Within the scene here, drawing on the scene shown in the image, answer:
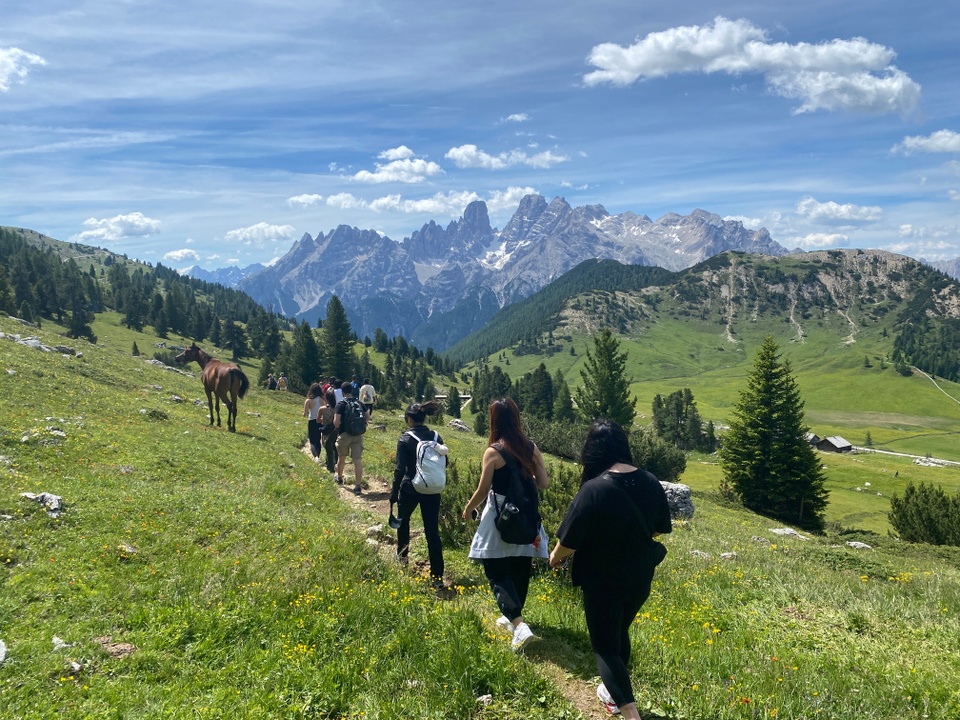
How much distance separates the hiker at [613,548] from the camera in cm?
536

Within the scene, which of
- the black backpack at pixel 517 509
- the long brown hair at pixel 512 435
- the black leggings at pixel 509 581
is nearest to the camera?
the black backpack at pixel 517 509

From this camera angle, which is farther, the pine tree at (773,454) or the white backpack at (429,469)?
the pine tree at (773,454)

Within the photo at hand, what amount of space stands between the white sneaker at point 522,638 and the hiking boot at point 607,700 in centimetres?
109

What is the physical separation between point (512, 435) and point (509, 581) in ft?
6.81

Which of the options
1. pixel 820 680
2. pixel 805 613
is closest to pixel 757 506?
pixel 805 613

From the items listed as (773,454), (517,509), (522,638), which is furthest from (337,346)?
(522,638)

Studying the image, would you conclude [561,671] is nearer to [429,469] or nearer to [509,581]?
[509,581]

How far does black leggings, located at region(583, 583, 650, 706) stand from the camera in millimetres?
5418

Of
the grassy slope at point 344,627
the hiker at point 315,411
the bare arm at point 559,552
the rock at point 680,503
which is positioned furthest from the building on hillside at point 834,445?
the bare arm at point 559,552

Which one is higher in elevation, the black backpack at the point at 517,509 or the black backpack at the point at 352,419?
the black backpack at the point at 517,509

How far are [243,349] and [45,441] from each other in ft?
521

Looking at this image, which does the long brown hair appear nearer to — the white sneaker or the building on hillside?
the white sneaker

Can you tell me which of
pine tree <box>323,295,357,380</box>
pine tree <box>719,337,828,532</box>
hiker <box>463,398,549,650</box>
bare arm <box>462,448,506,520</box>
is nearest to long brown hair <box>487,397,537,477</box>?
hiker <box>463,398,549,650</box>

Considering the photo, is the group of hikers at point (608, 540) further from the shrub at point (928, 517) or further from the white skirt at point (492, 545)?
the shrub at point (928, 517)
